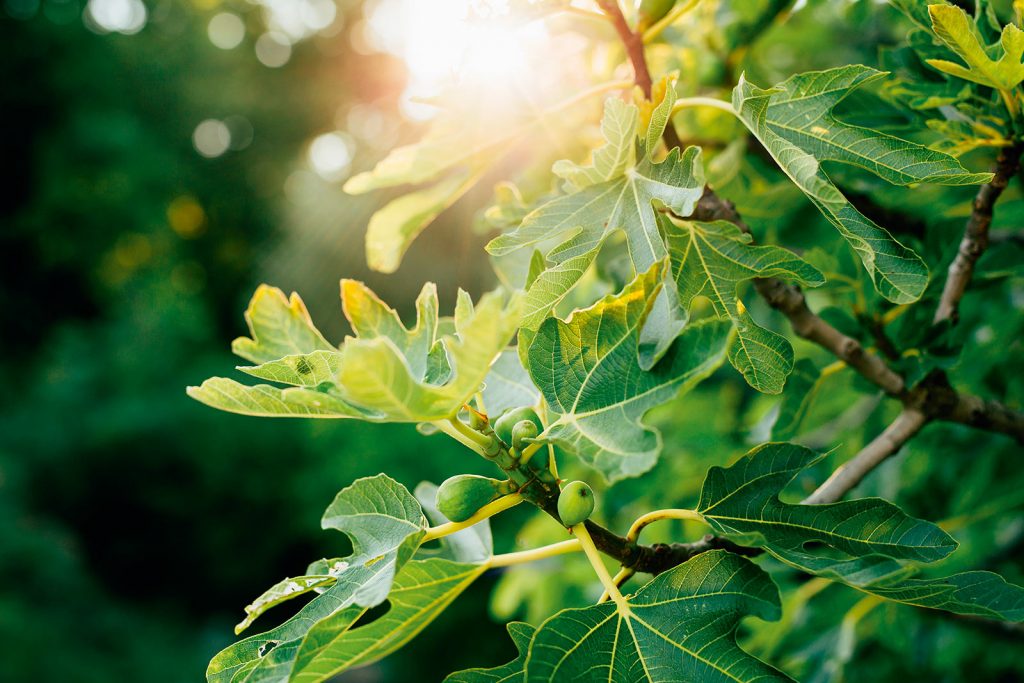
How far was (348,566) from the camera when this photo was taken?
70 centimetres

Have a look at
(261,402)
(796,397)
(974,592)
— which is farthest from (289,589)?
(796,397)

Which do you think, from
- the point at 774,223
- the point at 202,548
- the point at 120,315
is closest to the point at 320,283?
the point at 120,315

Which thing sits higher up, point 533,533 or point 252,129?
point 252,129

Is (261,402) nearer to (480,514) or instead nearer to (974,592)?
(480,514)

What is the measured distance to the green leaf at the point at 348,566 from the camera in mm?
671

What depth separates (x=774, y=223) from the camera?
1243 millimetres

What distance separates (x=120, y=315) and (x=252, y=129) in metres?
6.08

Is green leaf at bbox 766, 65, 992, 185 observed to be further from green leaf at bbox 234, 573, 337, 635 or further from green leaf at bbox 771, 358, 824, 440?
green leaf at bbox 234, 573, 337, 635

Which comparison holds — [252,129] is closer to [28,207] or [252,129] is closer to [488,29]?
[28,207]

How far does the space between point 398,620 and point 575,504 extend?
189mm

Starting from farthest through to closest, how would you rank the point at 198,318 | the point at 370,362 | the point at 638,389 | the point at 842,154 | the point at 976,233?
the point at 198,318 < the point at 976,233 < the point at 842,154 < the point at 638,389 < the point at 370,362

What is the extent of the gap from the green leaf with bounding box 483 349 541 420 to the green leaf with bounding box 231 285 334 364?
0.21m

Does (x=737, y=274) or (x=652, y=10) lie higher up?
(x=652, y=10)

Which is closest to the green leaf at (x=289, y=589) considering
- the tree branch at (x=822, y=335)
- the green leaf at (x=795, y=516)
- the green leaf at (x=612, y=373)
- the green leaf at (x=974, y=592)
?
the green leaf at (x=612, y=373)
